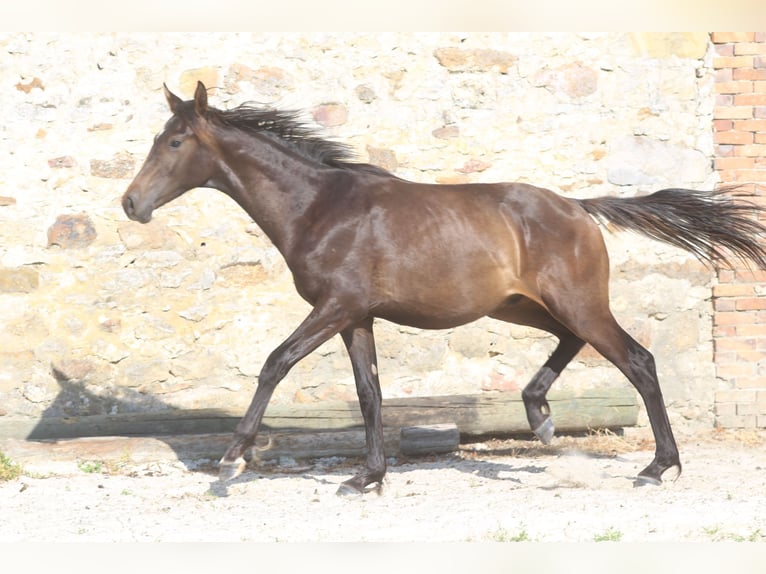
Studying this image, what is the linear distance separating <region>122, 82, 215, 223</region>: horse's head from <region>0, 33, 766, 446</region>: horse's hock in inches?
71.7

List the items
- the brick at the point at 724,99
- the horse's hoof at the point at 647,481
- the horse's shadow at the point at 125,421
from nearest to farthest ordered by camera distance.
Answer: the horse's hoof at the point at 647,481, the horse's shadow at the point at 125,421, the brick at the point at 724,99

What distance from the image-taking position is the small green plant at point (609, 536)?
441 centimetres

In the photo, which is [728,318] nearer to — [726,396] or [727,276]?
[727,276]

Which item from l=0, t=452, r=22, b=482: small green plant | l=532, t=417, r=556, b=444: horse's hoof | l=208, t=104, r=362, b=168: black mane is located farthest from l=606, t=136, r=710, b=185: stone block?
l=0, t=452, r=22, b=482: small green plant

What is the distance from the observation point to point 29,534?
4793 millimetres

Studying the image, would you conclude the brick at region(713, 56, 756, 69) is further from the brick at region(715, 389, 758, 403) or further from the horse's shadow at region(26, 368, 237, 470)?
the horse's shadow at region(26, 368, 237, 470)

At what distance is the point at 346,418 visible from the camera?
22.6 ft

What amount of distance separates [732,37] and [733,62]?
0.18 meters

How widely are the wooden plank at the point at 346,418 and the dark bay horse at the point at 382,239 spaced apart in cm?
114

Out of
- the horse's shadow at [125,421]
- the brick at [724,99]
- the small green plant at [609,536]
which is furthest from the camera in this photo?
the brick at [724,99]

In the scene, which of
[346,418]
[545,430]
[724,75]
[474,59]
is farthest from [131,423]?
[724,75]

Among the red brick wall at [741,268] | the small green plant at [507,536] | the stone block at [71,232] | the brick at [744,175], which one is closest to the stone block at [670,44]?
the red brick wall at [741,268]

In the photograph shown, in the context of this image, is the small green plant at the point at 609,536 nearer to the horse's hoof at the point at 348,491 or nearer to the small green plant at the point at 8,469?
the horse's hoof at the point at 348,491

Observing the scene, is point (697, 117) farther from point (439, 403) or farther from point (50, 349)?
point (50, 349)
